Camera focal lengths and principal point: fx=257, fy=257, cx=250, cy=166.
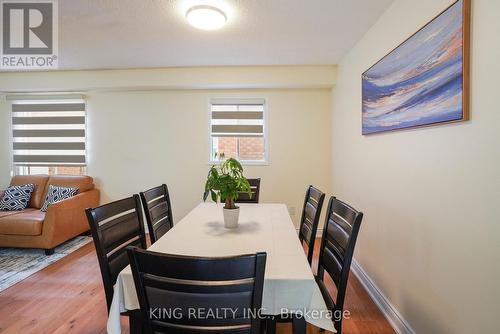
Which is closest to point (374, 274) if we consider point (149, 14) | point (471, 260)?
point (471, 260)

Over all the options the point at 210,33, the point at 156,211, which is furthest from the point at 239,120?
the point at 156,211

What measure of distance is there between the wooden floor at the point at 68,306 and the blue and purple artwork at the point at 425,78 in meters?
1.44

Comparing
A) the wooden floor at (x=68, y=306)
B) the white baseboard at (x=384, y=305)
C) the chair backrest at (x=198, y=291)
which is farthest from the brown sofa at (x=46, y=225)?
the white baseboard at (x=384, y=305)

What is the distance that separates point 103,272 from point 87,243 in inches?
103

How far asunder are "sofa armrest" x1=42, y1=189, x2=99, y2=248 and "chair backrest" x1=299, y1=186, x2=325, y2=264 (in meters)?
2.83

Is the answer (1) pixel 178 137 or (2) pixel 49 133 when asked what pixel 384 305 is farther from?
(2) pixel 49 133

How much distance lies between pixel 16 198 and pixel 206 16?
3.56 meters

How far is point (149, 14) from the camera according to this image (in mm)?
2127

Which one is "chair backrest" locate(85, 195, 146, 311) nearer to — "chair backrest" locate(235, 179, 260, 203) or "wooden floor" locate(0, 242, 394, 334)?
"wooden floor" locate(0, 242, 394, 334)

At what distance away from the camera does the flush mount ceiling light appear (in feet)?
6.41

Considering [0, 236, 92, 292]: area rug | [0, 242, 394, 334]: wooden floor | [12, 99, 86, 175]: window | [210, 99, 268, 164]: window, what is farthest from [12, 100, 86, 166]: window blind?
[210, 99, 268, 164]: window

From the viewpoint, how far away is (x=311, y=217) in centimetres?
186

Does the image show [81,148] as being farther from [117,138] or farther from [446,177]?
[446,177]

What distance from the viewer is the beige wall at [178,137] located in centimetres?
367
